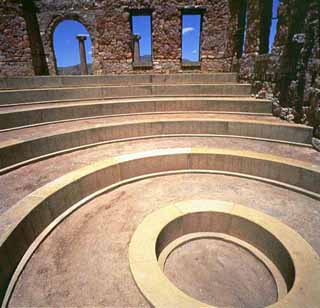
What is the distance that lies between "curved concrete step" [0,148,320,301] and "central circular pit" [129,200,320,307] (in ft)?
3.76

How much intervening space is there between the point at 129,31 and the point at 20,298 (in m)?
11.1

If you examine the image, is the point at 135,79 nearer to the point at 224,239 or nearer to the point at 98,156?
the point at 98,156

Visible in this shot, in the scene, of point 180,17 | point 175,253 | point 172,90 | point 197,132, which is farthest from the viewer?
point 180,17

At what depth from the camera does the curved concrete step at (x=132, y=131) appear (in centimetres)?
441

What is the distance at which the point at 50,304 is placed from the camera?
6.70 feet

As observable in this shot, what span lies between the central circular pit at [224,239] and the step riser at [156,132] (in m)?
2.57

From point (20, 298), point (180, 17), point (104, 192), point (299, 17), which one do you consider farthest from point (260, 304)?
point (180, 17)

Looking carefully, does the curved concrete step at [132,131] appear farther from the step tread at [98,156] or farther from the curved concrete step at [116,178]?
the curved concrete step at [116,178]

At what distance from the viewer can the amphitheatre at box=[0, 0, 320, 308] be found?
2355mm

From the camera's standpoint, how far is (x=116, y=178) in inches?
161

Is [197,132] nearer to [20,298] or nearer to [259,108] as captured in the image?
[259,108]

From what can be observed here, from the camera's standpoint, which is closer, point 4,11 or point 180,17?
point 4,11

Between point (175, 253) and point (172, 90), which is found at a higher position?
point (172, 90)

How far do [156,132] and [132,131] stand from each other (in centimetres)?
61
